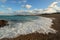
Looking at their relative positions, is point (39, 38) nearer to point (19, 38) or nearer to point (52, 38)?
point (52, 38)

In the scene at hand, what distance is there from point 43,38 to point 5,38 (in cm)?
415

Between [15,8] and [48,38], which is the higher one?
[15,8]

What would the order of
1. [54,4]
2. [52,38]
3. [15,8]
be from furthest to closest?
[15,8] < [54,4] < [52,38]

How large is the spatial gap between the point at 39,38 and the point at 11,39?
3022 mm

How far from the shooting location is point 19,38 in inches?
487

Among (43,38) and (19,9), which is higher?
(19,9)

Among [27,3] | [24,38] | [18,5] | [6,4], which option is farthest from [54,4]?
[24,38]

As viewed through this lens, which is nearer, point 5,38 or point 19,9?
point 5,38

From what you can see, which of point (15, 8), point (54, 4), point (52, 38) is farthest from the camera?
point (15, 8)

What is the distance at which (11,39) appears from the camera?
12.1 meters

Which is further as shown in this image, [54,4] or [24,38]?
[54,4]

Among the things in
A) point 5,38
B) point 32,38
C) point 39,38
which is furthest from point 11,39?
point 39,38

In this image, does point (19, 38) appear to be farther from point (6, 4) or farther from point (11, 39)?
point (6, 4)

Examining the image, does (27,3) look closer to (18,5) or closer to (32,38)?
(18,5)
